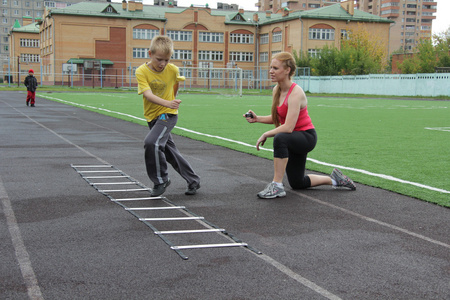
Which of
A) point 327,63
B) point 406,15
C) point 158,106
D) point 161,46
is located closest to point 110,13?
point 327,63

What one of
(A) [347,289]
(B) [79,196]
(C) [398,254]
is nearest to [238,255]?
(A) [347,289]

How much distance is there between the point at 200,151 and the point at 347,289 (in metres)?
7.08

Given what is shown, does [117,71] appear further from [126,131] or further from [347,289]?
[347,289]

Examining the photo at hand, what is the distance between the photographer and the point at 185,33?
8031 centimetres

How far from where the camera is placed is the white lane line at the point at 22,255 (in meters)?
3.39

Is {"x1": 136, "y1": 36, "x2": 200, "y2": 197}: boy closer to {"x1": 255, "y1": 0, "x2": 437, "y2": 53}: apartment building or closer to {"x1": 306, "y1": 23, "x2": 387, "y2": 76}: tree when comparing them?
Result: {"x1": 306, "y1": 23, "x2": 387, "y2": 76}: tree

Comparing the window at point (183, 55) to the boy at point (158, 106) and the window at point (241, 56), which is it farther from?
the boy at point (158, 106)

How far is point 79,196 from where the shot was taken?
6.21m

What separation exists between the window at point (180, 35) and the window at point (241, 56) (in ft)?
23.8

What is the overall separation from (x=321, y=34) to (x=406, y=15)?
125903 mm

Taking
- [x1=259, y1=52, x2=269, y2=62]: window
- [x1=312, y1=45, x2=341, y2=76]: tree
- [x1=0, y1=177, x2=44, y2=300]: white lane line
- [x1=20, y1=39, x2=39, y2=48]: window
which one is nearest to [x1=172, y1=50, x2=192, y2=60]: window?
[x1=259, y1=52, x2=269, y2=62]: window

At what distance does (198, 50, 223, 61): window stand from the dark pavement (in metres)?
75.5

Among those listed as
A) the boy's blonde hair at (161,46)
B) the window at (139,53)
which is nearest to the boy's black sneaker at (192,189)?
the boy's blonde hair at (161,46)

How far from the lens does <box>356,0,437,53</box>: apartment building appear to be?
187 m
